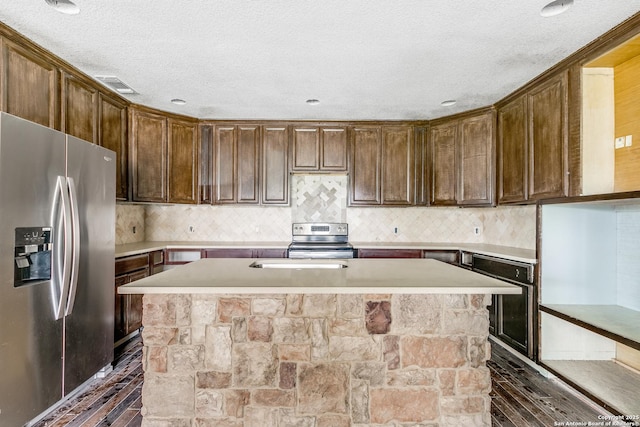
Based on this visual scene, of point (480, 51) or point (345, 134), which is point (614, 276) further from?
point (345, 134)

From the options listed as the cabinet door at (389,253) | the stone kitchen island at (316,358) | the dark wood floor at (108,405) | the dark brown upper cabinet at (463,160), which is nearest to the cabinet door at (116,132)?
the dark wood floor at (108,405)

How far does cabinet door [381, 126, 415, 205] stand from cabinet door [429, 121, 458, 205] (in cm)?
26

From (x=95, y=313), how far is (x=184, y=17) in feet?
6.97

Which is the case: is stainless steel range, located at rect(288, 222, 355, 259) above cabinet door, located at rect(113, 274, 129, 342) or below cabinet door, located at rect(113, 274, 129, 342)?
above

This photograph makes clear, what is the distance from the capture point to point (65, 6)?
1.95 metres

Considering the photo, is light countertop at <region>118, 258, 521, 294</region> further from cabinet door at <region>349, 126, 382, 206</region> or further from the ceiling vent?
cabinet door at <region>349, 126, 382, 206</region>

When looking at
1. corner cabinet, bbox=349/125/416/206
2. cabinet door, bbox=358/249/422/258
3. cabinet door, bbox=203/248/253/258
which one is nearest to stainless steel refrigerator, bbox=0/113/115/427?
cabinet door, bbox=203/248/253/258

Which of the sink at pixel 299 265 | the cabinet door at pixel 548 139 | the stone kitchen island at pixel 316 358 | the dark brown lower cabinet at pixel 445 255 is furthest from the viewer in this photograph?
the dark brown lower cabinet at pixel 445 255

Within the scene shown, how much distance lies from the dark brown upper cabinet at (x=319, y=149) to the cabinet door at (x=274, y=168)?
0.12 metres

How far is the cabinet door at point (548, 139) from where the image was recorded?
2635 millimetres

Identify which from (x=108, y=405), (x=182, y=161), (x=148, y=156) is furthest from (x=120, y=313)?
(x=182, y=161)

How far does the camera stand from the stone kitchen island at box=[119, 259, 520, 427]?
178cm

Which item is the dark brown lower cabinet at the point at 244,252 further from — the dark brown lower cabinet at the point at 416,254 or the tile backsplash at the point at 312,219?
the dark brown lower cabinet at the point at 416,254

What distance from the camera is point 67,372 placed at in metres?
2.19
